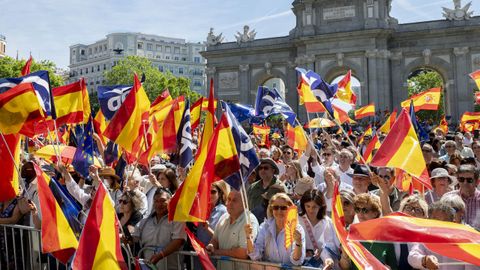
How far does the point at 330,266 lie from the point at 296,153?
35.9 feet

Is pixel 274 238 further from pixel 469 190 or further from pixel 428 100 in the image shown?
pixel 428 100

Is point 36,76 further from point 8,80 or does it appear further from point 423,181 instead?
point 423,181

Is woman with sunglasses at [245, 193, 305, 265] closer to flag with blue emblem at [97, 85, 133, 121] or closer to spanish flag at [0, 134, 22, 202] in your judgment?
spanish flag at [0, 134, 22, 202]

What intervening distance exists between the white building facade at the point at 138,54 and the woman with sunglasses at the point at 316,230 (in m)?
123

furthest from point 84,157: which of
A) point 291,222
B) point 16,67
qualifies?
point 16,67

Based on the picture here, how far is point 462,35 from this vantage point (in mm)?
41500

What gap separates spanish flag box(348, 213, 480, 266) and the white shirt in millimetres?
1186

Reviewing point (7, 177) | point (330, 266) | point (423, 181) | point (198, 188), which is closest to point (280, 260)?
point (330, 266)

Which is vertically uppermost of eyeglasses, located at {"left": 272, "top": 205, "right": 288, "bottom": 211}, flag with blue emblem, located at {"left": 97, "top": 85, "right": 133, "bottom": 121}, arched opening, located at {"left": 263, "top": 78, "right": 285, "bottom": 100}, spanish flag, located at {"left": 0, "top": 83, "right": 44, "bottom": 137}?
arched opening, located at {"left": 263, "top": 78, "right": 285, "bottom": 100}

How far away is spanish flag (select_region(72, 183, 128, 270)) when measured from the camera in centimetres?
522

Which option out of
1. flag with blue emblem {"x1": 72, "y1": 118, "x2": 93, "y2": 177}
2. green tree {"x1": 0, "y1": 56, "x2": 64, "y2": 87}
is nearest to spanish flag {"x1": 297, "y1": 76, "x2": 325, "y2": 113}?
flag with blue emblem {"x1": 72, "y1": 118, "x2": 93, "y2": 177}

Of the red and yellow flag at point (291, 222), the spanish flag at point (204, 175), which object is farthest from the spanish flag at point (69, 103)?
the red and yellow flag at point (291, 222)

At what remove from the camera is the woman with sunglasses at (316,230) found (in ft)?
18.1

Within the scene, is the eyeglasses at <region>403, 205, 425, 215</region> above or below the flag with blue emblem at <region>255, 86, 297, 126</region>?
below
